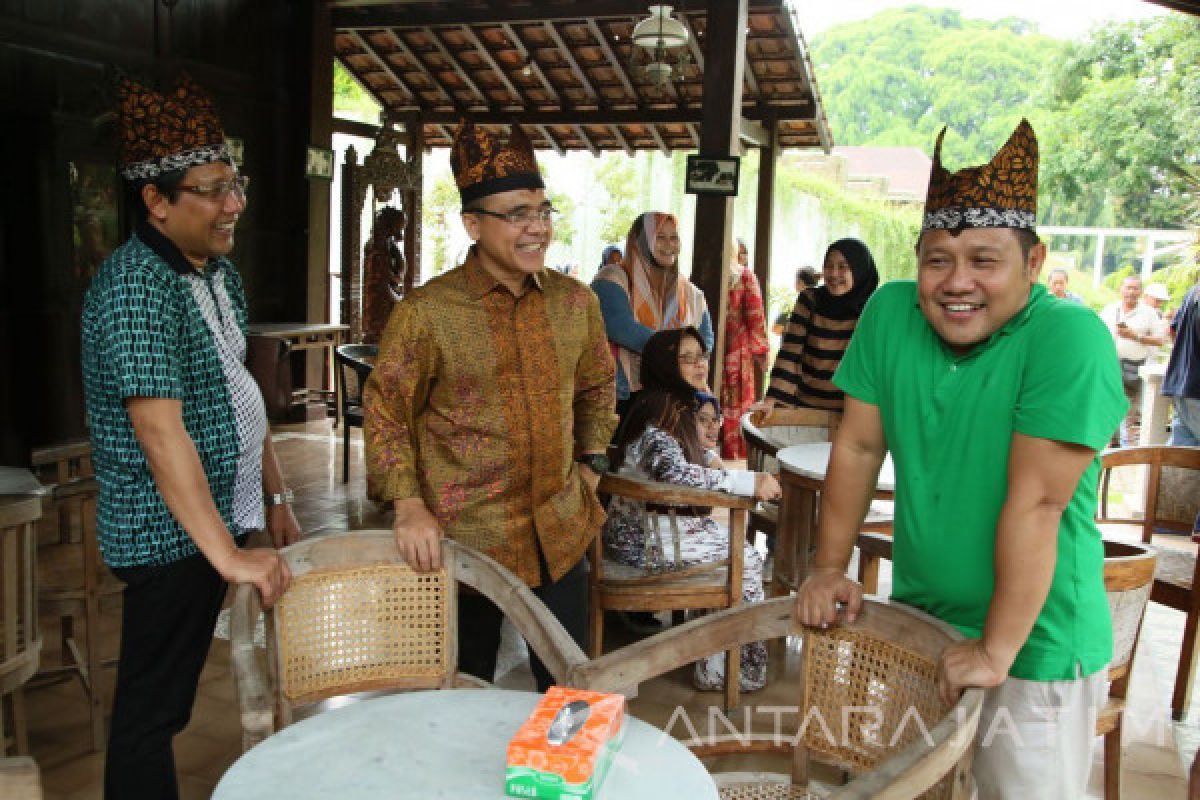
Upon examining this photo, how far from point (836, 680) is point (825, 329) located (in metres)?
3.06

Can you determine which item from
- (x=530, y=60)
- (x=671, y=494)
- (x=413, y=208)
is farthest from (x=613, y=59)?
(x=671, y=494)

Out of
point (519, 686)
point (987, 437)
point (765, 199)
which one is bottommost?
point (519, 686)

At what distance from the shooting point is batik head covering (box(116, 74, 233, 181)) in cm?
172

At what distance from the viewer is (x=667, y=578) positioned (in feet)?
9.65

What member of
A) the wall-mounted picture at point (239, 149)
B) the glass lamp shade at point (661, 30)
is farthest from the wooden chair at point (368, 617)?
the wall-mounted picture at point (239, 149)

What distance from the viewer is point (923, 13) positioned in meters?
53.0

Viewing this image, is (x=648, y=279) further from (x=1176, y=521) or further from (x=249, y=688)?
(x=249, y=688)

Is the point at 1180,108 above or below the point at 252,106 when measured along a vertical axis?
above

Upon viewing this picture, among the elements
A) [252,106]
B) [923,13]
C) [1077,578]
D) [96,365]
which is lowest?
[1077,578]

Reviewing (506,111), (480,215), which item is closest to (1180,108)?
(506,111)

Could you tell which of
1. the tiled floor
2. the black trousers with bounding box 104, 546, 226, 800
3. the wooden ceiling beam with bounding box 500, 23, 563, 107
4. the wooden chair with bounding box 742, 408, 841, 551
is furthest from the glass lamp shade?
the black trousers with bounding box 104, 546, 226, 800

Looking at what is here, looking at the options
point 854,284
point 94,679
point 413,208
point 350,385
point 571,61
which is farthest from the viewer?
point 413,208

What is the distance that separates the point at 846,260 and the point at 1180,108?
2058cm

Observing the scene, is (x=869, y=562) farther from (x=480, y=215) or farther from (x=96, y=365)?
(x=96, y=365)
